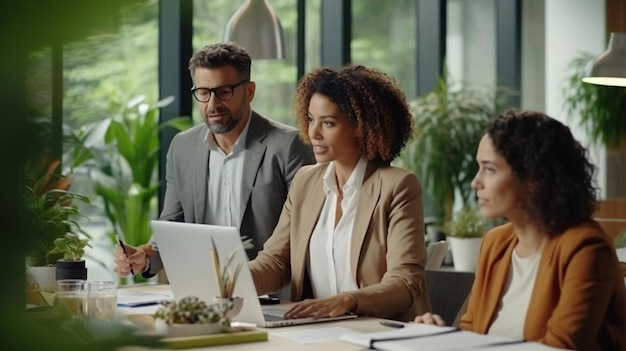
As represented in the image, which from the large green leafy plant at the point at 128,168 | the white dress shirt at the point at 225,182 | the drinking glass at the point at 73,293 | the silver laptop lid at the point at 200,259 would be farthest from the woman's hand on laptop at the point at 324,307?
the large green leafy plant at the point at 128,168

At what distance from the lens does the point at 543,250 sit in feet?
8.18

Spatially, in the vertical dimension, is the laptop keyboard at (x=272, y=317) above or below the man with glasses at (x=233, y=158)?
below

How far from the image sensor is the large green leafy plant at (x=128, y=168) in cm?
560

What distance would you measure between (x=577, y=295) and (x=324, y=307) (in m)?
0.68

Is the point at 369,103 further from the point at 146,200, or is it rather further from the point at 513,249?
the point at 146,200

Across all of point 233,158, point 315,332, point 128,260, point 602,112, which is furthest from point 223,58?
point 602,112

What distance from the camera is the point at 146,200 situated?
5.59m

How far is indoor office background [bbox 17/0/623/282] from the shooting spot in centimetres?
566

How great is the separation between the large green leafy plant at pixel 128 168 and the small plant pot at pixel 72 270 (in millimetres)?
2435

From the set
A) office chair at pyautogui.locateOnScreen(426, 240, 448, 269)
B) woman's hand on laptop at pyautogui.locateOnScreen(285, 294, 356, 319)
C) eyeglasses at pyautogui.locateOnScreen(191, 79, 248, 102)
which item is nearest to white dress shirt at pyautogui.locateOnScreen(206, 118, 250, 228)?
eyeglasses at pyautogui.locateOnScreen(191, 79, 248, 102)

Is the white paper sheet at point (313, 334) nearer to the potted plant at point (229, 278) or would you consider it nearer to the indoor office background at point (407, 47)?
the potted plant at point (229, 278)

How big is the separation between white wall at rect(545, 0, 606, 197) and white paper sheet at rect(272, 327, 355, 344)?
609 centimetres

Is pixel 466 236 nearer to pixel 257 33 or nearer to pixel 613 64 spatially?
pixel 613 64

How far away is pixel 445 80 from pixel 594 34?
1690 millimetres
